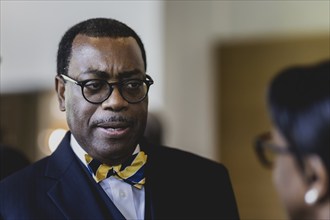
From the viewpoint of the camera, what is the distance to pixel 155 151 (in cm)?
132

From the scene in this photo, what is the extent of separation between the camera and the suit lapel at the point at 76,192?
3.99 ft

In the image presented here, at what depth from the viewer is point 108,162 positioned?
1.18 meters

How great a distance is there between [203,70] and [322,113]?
3.36 m

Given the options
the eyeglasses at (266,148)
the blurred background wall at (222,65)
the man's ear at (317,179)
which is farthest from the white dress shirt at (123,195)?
the blurred background wall at (222,65)

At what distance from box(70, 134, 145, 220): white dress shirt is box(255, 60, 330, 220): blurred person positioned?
11.0 inches

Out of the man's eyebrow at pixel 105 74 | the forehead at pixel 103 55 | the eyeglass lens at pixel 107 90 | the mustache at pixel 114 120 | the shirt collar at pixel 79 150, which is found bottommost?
the shirt collar at pixel 79 150

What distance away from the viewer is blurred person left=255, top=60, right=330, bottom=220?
1040mm

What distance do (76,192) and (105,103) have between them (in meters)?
0.22

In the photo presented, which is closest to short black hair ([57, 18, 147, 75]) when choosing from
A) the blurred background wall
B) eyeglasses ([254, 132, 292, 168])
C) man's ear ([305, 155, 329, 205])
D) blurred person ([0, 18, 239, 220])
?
blurred person ([0, 18, 239, 220])

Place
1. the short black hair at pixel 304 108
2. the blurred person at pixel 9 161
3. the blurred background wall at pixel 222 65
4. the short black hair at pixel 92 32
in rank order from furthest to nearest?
the blurred background wall at pixel 222 65
the blurred person at pixel 9 161
the short black hair at pixel 92 32
the short black hair at pixel 304 108

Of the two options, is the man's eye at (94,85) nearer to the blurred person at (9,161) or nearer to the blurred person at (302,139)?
the blurred person at (302,139)

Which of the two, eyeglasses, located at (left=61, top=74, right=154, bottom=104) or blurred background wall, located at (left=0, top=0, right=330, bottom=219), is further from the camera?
blurred background wall, located at (left=0, top=0, right=330, bottom=219)

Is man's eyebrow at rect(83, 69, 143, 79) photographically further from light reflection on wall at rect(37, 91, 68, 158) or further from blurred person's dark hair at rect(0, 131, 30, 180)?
light reflection on wall at rect(37, 91, 68, 158)

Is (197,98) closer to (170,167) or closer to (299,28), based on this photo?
(299,28)
